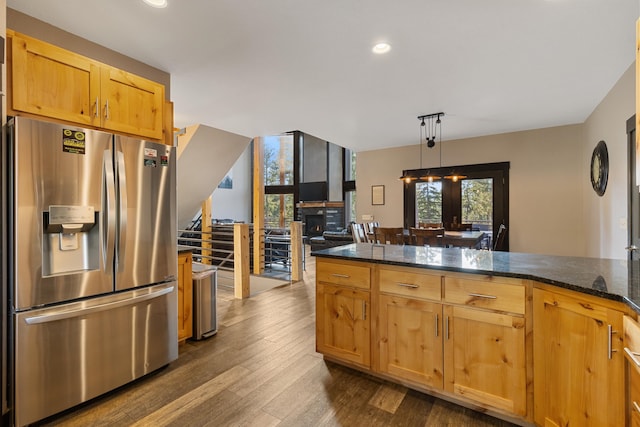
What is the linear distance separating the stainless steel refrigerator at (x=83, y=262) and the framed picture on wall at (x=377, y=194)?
5249 mm

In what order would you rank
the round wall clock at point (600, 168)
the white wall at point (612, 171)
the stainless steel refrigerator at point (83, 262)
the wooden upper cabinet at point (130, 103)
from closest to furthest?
1. the stainless steel refrigerator at point (83, 262)
2. the wooden upper cabinet at point (130, 103)
3. the white wall at point (612, 171)
4. the round wall clock at point (600, 168)

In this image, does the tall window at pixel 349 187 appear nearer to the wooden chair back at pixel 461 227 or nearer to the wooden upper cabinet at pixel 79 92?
the wooden chair back at pixel 461 227

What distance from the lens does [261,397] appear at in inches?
80.4

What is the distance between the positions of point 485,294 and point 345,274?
3.05 ft

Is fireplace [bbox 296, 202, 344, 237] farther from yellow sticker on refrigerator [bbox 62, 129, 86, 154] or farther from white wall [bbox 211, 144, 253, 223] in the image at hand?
yellow sticker on refrigerator [bbox 62, 129, 86, 154]

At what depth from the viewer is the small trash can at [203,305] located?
2887 millimetres

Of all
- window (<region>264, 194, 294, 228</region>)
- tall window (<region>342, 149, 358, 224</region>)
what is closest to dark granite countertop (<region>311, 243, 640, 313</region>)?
tall window (<region>342, 149, 358, 224</region>)

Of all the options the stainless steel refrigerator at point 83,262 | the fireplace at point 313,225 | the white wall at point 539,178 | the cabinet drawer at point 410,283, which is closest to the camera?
the stainless steel refrigerator at point 83,262

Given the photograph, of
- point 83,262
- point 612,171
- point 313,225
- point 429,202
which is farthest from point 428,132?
point 313,225

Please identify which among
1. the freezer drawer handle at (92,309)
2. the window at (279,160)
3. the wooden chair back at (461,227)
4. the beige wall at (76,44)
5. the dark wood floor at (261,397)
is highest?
the window at (279,160)

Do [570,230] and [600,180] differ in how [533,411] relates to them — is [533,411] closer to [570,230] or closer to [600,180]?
[600,180]

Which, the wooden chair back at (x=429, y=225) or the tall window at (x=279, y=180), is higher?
the tall window at (x=279, y=180)

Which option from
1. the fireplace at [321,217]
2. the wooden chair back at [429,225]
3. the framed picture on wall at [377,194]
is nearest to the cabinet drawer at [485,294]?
the wooden chair back at [429,225]

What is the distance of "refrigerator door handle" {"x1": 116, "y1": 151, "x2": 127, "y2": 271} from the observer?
2.06 meters
